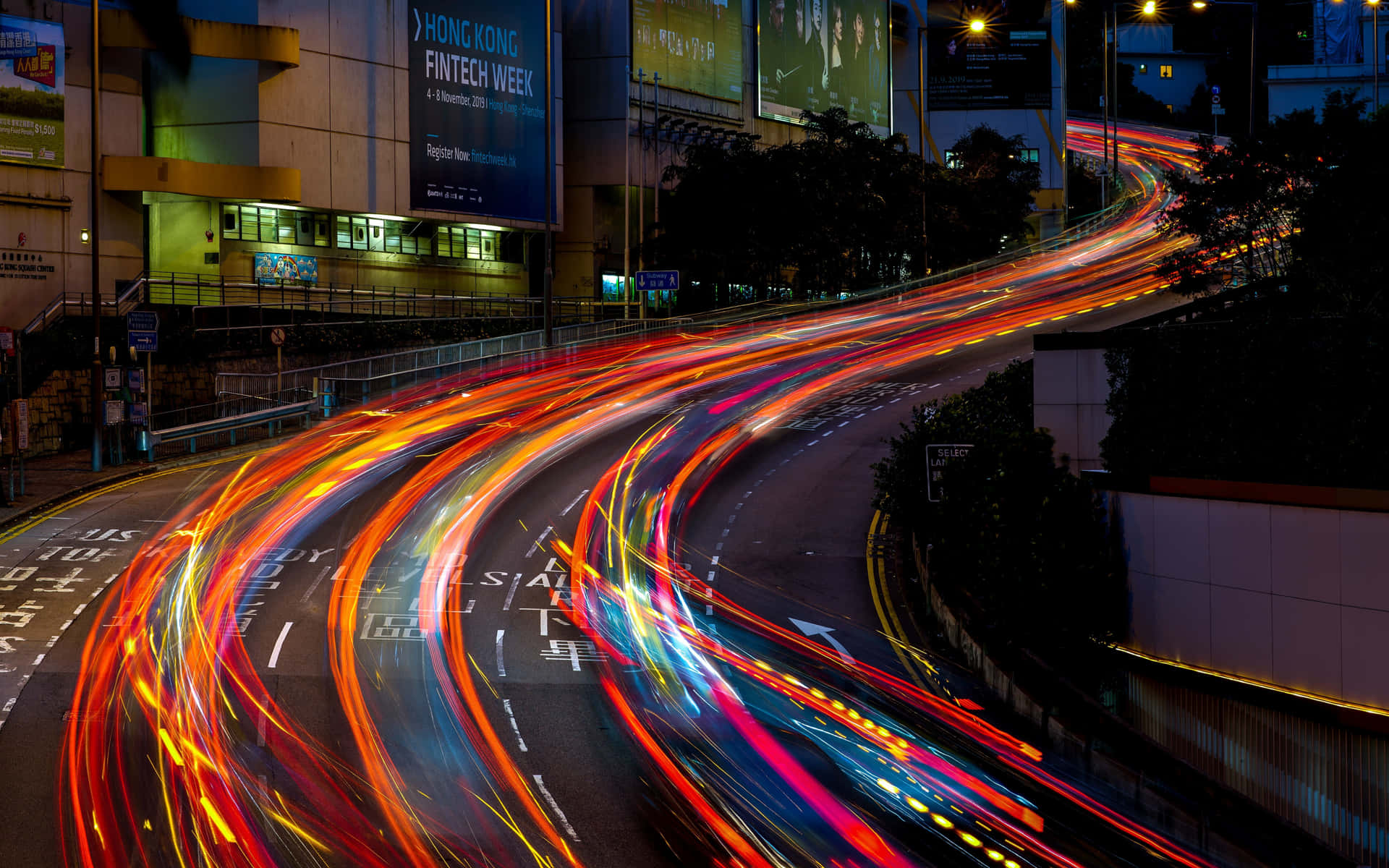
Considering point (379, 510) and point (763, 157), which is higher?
point (763, 157)

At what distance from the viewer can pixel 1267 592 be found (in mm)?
16703

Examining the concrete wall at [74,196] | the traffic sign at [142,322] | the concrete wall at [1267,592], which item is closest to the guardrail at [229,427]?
the traffic sign at [142,322]

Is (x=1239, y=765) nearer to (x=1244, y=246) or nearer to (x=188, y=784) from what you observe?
(x=188, y=784)

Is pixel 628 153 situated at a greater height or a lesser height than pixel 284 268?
greater

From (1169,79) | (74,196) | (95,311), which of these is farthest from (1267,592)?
(1169,79)

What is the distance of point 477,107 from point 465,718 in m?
51.2

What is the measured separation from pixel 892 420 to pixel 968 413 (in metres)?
12.8

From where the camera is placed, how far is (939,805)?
14.9 meters

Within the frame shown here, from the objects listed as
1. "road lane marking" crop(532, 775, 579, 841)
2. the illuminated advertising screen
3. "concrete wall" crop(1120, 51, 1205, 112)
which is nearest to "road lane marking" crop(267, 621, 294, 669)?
"road lane marking" crop(532, 775, 579, 841)

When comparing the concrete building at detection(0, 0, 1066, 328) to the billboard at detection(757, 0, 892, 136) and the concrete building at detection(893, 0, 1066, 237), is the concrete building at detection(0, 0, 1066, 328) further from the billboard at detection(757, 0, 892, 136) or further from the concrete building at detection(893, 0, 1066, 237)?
the concrete building at detection(893, 0, 1066, 237)

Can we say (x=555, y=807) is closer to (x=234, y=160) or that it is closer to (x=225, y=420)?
(x=225, y=420)

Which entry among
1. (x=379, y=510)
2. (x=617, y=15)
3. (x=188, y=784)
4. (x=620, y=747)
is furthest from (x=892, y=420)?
(x=617, y=15)

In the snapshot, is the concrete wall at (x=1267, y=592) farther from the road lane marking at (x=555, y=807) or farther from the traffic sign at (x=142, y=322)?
the traffic sign at (x=142, y=322)

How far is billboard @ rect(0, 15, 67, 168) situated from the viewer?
50.0 m
